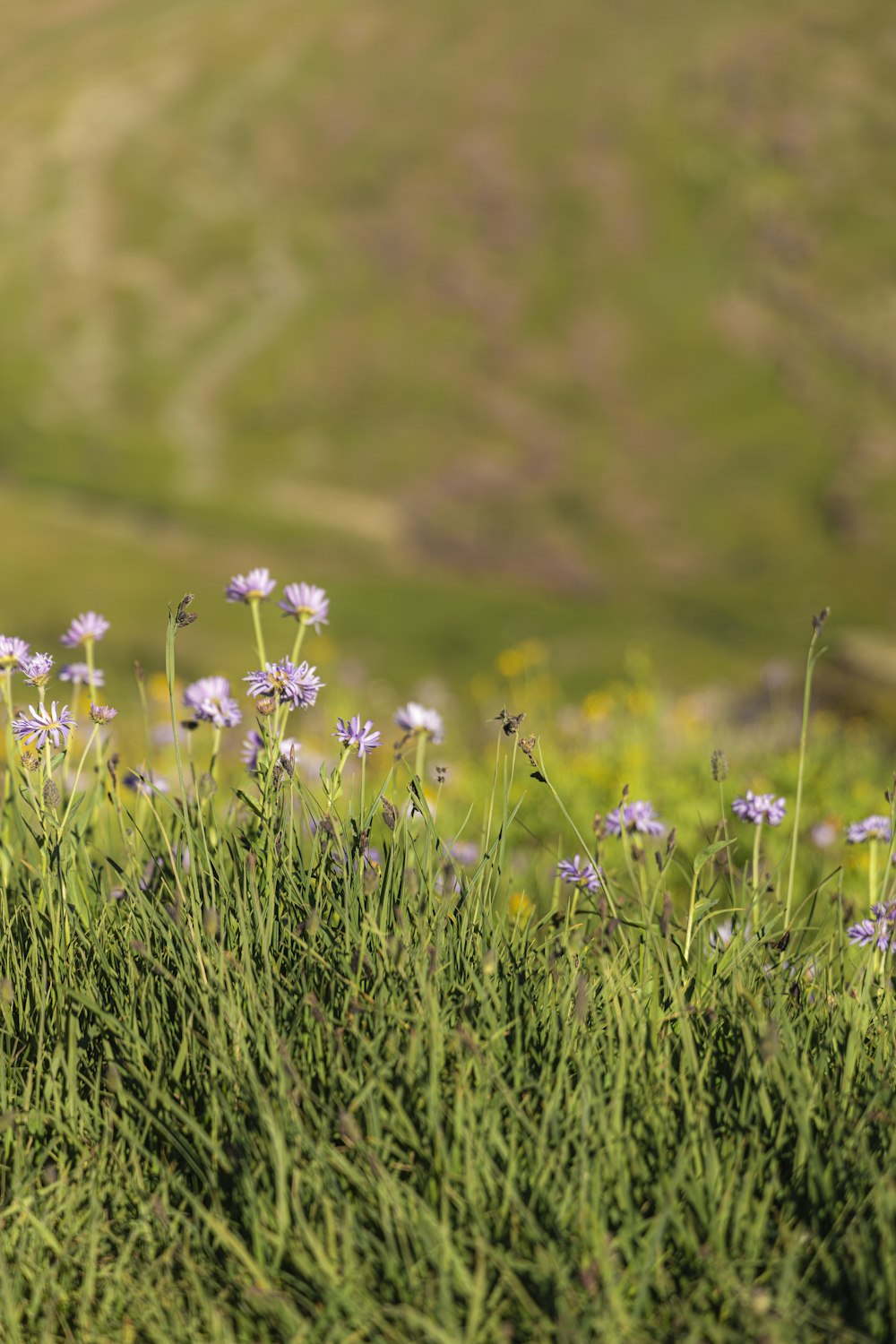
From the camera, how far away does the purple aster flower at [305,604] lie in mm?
3121

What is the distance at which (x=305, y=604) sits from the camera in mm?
3133

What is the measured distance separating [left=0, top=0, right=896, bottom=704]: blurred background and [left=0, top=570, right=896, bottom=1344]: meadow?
54.3 feet

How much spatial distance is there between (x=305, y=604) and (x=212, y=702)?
40 cm

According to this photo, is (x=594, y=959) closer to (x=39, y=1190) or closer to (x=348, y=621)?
(x=39, y=1190)

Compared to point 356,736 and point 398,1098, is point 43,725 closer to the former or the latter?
point 356,736

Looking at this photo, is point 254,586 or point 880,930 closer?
point 880,930

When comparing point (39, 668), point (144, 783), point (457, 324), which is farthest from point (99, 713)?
point (457, 324)

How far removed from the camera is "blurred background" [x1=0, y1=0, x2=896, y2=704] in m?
32.4

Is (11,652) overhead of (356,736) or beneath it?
overhead

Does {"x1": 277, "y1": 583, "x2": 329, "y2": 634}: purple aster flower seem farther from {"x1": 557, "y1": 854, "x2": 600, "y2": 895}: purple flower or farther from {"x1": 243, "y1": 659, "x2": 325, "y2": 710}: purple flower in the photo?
{"x1": 557, "y1": 854, "x2": 600, "y2": 895}: purple flower

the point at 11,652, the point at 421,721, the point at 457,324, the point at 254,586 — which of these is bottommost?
the point at 421,721

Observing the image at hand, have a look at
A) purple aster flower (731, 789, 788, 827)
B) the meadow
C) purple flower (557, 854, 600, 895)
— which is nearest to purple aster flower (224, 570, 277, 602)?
the meadow

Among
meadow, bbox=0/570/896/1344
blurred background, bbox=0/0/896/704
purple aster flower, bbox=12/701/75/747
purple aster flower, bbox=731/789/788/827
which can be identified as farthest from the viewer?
blurred background, bbox=0/0/896/704

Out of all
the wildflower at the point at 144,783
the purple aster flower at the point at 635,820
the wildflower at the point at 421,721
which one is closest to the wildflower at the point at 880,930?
the purple aster flower at the point at 635,820
